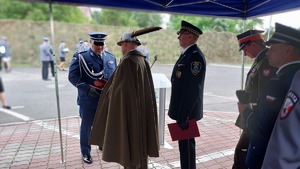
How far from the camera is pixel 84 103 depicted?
10.5 feet

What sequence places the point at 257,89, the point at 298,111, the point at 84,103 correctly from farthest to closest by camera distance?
the point at 84,103 → the point at 257,89 → the point at 298,111

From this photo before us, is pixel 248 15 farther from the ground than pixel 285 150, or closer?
farther from the ground

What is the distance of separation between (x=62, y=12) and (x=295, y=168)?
7608mm

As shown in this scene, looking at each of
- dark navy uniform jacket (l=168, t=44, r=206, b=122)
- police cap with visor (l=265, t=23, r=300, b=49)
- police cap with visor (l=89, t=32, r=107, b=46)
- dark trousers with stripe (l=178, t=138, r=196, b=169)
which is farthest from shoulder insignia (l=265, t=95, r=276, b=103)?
police cap with visor (l=89, t=32, r=107, b=46)

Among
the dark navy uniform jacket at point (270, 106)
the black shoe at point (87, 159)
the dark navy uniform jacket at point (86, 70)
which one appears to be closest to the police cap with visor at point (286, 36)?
the dark navy uniform jacket at point (270, 106)

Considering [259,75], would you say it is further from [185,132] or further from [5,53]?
[5,53]

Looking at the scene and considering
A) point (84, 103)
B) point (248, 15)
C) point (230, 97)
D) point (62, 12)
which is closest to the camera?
point (84, 103)

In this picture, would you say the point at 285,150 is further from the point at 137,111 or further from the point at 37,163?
the point at 37,163

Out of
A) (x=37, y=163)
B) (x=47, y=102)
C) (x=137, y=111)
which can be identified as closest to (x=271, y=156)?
(x=137, y=111)

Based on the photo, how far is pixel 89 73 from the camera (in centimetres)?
319

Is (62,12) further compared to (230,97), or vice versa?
(230,97)

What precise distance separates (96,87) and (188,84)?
1.20 m

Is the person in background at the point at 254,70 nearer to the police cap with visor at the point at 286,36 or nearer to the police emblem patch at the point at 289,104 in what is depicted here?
the police cap with visor at the point at 286,36

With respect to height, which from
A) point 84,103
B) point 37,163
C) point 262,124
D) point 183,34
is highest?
point 183,34
